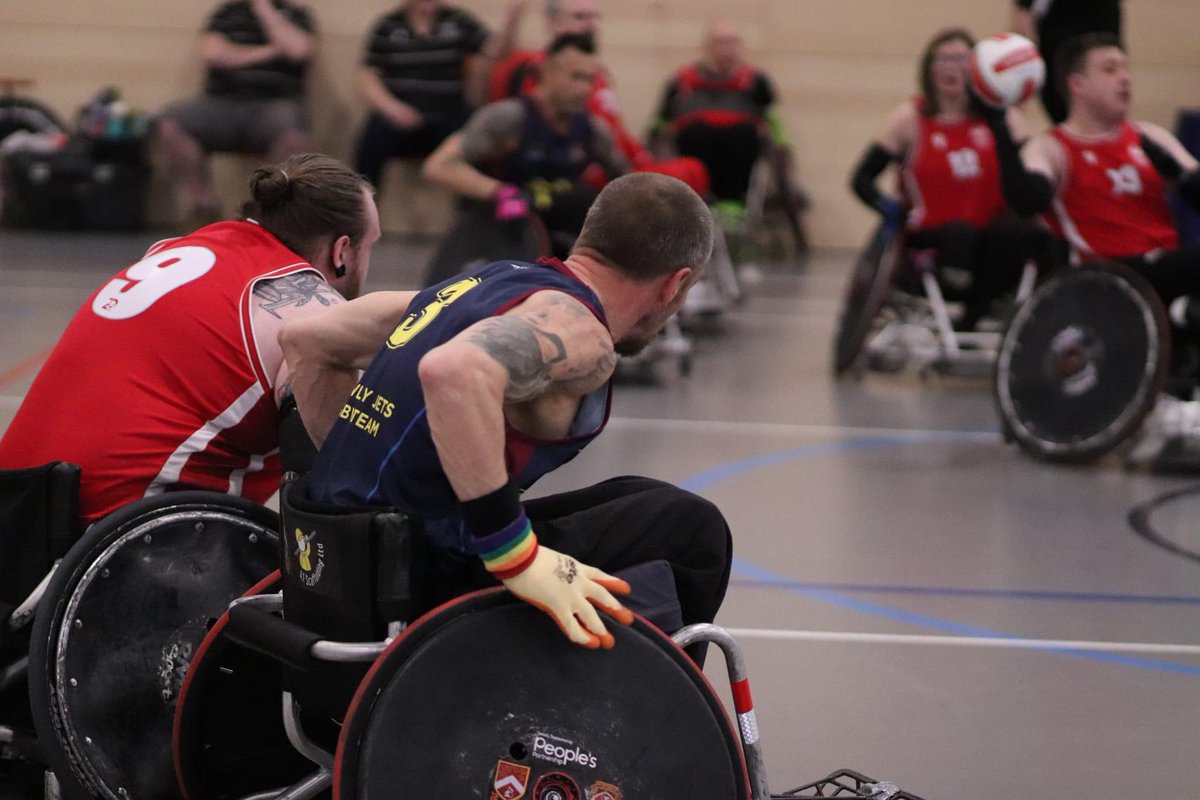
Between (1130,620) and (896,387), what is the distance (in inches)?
120

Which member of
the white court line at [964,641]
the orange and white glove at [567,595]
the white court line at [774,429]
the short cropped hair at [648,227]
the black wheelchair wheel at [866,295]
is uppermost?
the short cropped hair at [648,227]

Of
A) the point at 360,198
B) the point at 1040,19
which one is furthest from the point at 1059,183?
the point at 360,198

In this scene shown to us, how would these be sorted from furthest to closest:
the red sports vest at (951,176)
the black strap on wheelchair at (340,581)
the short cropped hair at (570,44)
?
the red sports vest at (951,176) → the short cropped hair at (570,44) → the black strap on wheelchair at (340,581)

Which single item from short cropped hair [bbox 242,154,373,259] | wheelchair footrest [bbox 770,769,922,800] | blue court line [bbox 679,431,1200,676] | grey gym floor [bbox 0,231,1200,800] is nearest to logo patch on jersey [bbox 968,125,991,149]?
grey gym floor [bbox 0,231,1200,800]

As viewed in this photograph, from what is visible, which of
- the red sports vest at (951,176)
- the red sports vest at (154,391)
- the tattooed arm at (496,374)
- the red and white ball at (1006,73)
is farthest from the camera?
the red sports vest at (951,176)

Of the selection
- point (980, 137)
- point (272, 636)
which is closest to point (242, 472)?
point (272, 636)

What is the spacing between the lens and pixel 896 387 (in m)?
6.78

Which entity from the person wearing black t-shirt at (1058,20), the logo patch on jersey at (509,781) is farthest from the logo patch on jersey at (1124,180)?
the logo patch on jersey at (509,781)

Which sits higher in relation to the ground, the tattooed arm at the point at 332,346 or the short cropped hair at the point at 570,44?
the tattooed arm at the point at 332,346

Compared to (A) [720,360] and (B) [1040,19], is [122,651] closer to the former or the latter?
(A) [720,360]

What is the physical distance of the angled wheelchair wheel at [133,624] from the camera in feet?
7.86

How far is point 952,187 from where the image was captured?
675 cm

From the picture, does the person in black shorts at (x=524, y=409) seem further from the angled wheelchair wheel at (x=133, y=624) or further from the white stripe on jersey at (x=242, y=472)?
the white stripe on jersey at (x=242, y=472)

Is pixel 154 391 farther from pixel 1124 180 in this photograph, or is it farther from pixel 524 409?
pixel 1124 180
